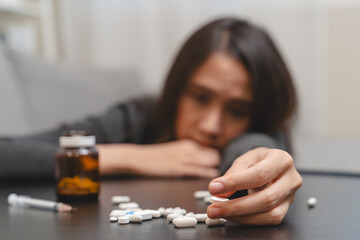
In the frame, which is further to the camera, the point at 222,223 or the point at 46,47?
the point at 46,47

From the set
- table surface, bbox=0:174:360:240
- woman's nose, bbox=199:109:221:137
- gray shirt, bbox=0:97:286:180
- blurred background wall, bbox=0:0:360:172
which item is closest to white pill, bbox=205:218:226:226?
table surface, bbox=0:174:360:240

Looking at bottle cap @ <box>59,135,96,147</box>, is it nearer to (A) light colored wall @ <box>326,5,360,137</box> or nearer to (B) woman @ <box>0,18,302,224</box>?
(B) woman @ <box>0,18,302,224</box>

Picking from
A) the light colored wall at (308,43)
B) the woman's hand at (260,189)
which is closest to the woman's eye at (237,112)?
the light colored wall at (308,43)

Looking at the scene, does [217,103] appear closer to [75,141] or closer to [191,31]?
[75,141]

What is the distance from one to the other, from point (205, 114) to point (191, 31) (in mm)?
1063

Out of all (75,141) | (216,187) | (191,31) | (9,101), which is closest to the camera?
(216,187)

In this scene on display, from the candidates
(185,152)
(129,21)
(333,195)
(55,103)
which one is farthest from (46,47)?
(333,195)

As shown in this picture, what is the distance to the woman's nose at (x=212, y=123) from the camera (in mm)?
1199

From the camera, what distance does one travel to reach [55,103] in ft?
5.79

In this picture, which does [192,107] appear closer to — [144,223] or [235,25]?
[235,25]

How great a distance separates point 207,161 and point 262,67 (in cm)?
37

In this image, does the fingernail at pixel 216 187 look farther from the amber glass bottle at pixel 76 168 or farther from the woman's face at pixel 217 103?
the woman's face at pixel 217 103

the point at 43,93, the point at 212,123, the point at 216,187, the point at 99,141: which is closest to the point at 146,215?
the point at 216,187

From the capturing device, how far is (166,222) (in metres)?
0.56
